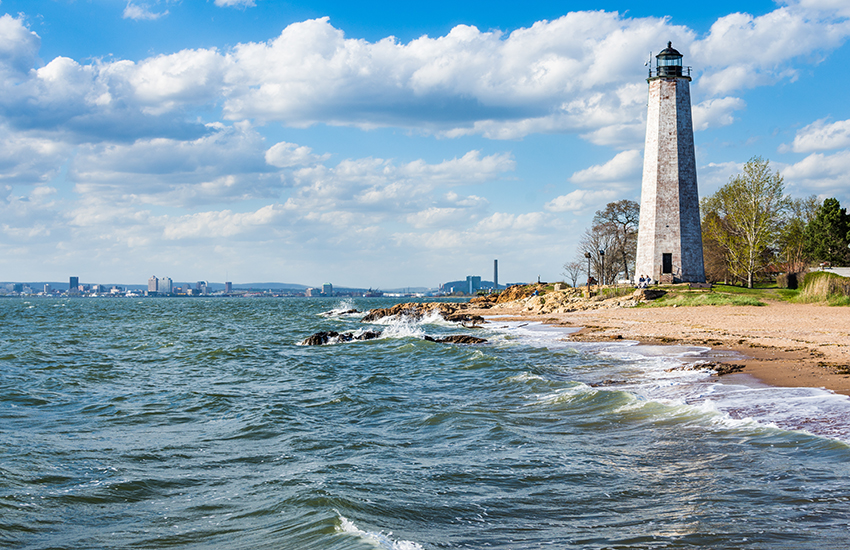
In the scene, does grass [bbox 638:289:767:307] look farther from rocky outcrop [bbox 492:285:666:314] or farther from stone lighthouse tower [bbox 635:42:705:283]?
stone lighthouse tower [bbox 635:42:705:283]

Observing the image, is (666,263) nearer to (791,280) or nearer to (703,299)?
(703,299)

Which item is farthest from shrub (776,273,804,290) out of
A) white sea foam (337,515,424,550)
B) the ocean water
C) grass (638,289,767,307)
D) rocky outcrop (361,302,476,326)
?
white sea foam (337,515,424,550)

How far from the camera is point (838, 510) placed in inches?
238

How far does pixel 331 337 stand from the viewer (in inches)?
1233

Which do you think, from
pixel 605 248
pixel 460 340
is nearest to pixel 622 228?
pixel 605 248

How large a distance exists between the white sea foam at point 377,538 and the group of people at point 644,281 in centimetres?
4117

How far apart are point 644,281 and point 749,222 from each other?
43.7ft

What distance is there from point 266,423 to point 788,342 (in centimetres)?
1673

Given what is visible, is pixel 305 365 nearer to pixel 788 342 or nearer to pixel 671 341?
pixel 671 341

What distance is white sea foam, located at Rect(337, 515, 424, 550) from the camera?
18.5 ft

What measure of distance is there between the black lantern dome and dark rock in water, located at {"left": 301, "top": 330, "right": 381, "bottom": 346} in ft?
95.5

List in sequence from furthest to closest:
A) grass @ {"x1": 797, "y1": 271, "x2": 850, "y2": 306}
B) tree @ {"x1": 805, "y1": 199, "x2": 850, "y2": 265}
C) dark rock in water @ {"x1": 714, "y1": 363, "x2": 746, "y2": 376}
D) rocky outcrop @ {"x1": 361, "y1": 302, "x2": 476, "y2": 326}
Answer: tree @ {"x1": 805, "y1": 199, "x2": 850, "y2": 265}
rocky outcrop @ {"x1": 361, "y1": 302, "x2": 476, "y2": 326}
grass @ {"x1": 797, "y1": 271, "x2": 850, "y2": 306}
dark rock in water @ {"x1": 714, "y1": 363, "x2": 746, "y2": 376}

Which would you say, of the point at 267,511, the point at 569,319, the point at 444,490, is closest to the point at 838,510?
the point at 444,490

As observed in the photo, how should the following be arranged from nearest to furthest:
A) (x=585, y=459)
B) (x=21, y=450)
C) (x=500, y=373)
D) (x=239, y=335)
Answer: (x=585, y=459) → (x=21, y=450) → (x=500, y=373) → (x=239, y=335)
